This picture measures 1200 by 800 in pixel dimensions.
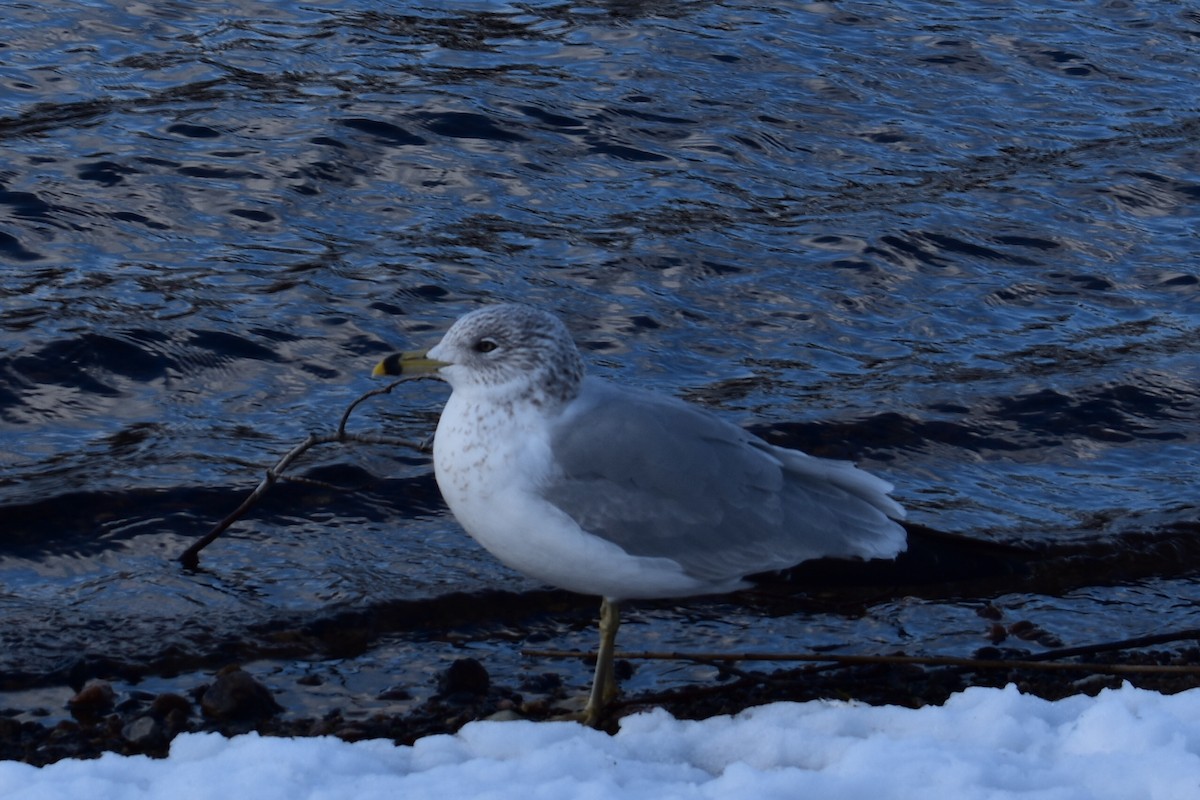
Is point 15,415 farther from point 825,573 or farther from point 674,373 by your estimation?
Result: point 825,573

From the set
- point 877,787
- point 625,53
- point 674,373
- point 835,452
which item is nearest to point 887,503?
point 877,787

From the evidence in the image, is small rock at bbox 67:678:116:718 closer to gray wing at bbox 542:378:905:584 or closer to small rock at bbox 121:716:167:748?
small rock at bbox 121:716:167:748

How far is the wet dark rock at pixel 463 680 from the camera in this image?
5117mm

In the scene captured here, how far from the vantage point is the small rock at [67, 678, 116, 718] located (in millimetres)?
4906

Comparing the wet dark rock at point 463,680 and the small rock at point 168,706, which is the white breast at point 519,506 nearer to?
the wet dark rock at point 463,680

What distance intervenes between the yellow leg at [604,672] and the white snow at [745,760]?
0.81 feet

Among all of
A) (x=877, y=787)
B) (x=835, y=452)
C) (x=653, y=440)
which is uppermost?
(x=653, y=440)

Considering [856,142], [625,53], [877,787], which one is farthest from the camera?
[625,53]

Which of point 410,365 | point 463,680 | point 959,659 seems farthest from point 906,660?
point 410,365

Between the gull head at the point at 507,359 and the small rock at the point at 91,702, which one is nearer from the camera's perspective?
the gull head at the point at 507,359

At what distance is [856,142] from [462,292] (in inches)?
136

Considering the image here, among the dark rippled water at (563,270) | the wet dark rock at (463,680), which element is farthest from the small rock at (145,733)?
the wet dark rock at (463,680)

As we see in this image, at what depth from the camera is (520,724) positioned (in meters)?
4.57

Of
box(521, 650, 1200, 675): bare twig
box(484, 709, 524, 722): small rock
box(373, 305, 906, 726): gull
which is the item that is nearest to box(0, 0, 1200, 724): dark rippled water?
box(521, 650, 1200, 675): bare twig
